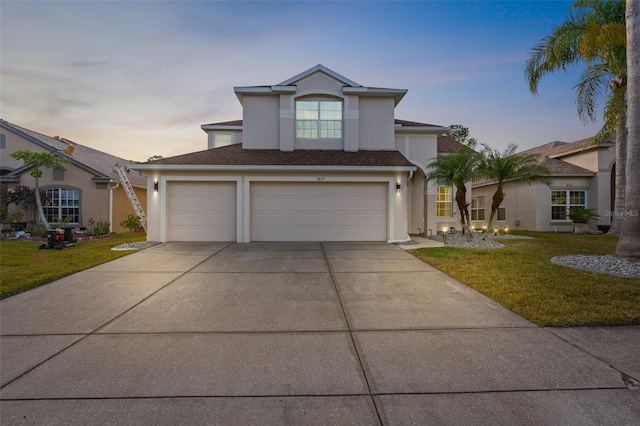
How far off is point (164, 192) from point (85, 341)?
867cm

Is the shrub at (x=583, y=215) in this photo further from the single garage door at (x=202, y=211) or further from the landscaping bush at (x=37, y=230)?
the landscaping bush at (x=37, y=230)


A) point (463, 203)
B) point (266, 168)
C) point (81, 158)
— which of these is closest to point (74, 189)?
point (81, 158)

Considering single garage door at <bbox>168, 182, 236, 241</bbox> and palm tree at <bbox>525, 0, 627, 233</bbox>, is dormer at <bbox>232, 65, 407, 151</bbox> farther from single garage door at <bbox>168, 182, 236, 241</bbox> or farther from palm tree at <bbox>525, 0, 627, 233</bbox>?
palm tree at <bbox>525, 0, 627, 233</bbox>

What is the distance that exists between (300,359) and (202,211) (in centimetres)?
969

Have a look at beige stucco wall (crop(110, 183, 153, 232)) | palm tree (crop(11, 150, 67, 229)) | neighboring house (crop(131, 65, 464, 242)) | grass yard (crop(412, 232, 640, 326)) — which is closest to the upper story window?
neighboring house (crop(131, 65, 464, 242))

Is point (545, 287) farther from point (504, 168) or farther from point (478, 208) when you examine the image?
point (478, 208)

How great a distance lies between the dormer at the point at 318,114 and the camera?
12.9m

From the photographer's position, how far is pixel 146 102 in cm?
1717

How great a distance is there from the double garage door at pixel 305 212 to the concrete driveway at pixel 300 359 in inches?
235

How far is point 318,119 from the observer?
13156 mm

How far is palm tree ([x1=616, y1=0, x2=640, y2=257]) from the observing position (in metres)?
7.39

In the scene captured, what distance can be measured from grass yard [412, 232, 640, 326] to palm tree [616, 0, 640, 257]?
1.71 meters

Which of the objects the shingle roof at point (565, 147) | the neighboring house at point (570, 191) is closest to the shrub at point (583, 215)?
the neighboring house at point (570, 191)

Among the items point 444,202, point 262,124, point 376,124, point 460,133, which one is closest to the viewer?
point 262,124
